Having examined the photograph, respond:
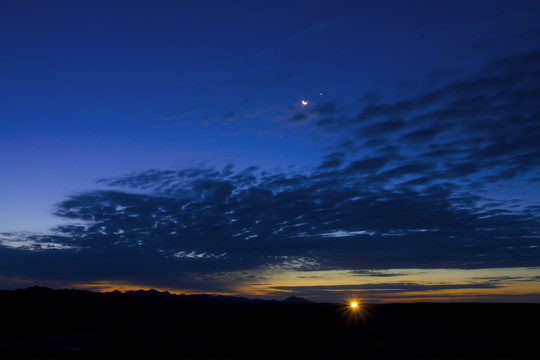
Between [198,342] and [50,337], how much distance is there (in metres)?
9.72

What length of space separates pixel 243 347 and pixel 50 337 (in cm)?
1306

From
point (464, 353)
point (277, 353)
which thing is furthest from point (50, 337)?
point (464, 353)

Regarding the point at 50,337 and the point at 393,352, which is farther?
the point at 50,337

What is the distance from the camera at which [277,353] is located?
1822 centimetres

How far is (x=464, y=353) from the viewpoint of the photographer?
1833cm

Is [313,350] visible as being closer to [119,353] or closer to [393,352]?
[393,352]

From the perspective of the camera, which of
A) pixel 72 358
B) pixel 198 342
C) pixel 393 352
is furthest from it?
pixel 198 342

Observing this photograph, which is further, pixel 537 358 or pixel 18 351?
pixel 18 351

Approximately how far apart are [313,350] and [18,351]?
46.1 ft

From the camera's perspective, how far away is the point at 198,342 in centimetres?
2298

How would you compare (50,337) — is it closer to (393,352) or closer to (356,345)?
(356,345)

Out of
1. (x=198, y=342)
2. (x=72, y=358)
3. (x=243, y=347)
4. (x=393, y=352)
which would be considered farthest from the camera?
(x=198, y=342)

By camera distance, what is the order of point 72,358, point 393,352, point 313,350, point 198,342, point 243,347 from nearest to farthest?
1. point 72,358
2. point 393,352
3. point 313,350
4. point 243,347
5. point 198,342

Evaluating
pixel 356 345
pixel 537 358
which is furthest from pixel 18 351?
pixel 537 358
